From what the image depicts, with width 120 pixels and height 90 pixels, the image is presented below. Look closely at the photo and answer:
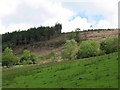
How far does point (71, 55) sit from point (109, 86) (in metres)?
73.4

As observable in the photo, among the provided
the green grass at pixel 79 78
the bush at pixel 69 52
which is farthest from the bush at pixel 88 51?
the green grass at pixel 79 78

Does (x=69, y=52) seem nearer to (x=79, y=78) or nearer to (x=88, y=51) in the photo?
(x=88, y=51)

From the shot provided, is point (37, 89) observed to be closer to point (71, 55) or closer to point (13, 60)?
point (71, 55)

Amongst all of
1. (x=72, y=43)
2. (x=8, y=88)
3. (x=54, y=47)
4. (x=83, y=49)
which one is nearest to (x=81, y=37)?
(x=54, y=47)

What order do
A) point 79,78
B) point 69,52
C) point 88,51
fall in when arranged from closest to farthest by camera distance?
point 79,78, point 88,51, point 69,52

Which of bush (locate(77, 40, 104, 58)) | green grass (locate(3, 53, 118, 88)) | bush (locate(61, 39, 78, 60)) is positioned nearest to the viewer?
green grass (locate(3, 53, 118, 88))

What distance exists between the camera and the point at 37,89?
2958cm

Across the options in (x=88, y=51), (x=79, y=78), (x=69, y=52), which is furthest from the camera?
(x=69, y=52)

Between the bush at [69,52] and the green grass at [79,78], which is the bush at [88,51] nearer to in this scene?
the bush at [69,52]

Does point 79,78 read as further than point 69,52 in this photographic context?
No

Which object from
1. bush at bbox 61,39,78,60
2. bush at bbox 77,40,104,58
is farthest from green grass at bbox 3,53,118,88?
bush at bbox 61,39,78,60

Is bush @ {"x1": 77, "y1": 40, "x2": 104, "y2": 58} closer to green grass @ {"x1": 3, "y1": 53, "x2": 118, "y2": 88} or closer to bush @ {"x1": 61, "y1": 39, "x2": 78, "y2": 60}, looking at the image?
bush @ {"x1": 61, "y1": 39, "x2": 78, "y2": 60}

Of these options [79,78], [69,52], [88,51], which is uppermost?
[88,51]

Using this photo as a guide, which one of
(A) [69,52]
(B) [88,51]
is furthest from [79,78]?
(A) [69,52]
